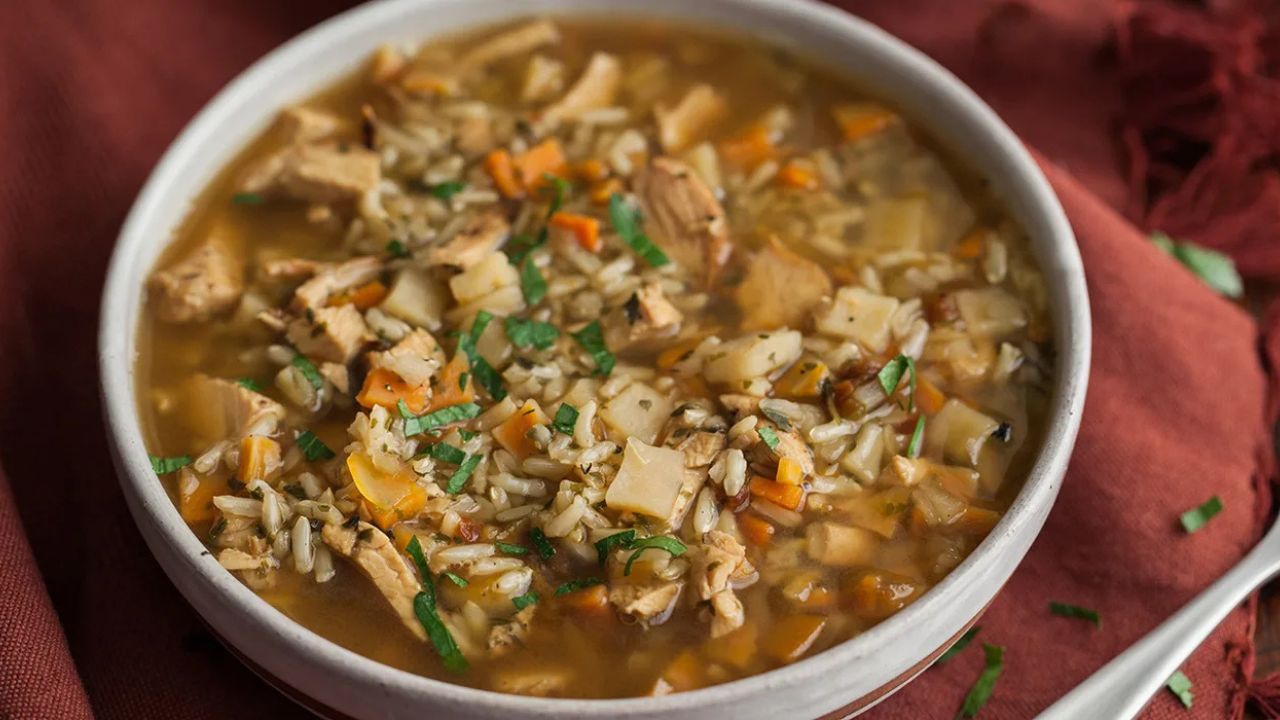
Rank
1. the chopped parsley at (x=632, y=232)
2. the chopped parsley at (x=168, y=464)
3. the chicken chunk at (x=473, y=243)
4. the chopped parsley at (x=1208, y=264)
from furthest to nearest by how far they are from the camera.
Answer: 1. the chopped parsley at (x=1208, y=264)
2. the chopped parsley at (x=632, y=232)
3. the chicken chunk at (x=473, y=243)
4. the chopped parsley at (x=168, y=464)

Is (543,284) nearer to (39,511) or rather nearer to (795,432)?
(795,432)

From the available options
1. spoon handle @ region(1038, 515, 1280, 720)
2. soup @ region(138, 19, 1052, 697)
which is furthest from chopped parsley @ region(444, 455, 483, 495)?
spoon handle @ region(1038, 515, 1280, 720)

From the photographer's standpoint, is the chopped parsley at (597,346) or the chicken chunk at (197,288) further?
the chicken chunk at (197,288)

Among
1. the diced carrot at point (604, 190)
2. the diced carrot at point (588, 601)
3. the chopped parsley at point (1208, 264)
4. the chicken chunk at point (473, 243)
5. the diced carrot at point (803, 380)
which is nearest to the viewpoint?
the diced carrot at point (588, 601)

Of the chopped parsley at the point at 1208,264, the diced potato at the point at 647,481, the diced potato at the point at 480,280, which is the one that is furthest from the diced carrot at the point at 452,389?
the chopped parsley at the point at 1208,264

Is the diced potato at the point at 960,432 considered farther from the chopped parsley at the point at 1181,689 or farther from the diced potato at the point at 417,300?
the diced potato at the point at 417,300

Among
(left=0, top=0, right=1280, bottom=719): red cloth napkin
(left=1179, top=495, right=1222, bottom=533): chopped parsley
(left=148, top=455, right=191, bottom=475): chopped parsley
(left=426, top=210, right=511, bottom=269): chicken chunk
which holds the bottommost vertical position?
(left=1179, top=495, right=1222, bottom=533): chopped parsley

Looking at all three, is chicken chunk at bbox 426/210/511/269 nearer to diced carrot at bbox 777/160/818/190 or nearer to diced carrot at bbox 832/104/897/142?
diced carrot at bbox 777/160/818/190
